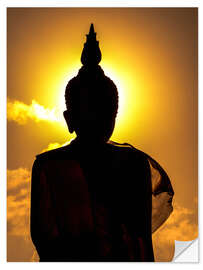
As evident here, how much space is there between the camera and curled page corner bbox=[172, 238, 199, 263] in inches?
89.0

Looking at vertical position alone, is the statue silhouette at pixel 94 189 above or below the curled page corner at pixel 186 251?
above

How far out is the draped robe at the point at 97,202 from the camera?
213 cm

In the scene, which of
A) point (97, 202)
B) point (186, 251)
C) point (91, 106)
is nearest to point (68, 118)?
point (91, 106)

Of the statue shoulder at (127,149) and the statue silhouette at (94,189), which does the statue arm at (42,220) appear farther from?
the statue shoulder at (127,149)

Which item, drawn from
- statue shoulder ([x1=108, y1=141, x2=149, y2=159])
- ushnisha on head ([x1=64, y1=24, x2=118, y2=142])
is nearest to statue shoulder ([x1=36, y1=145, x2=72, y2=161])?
ushnisha on head ([x1=64, y1=24, x2=118, y2=142])

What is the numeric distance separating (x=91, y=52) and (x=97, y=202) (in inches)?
32.2

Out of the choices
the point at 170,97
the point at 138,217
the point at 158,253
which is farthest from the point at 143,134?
the point at 158,253

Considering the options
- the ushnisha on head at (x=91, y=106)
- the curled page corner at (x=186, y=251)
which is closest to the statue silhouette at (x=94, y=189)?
the ushnisha on head at (x=91, y=106)

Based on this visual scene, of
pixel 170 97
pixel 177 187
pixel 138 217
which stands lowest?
pixel 138 217
